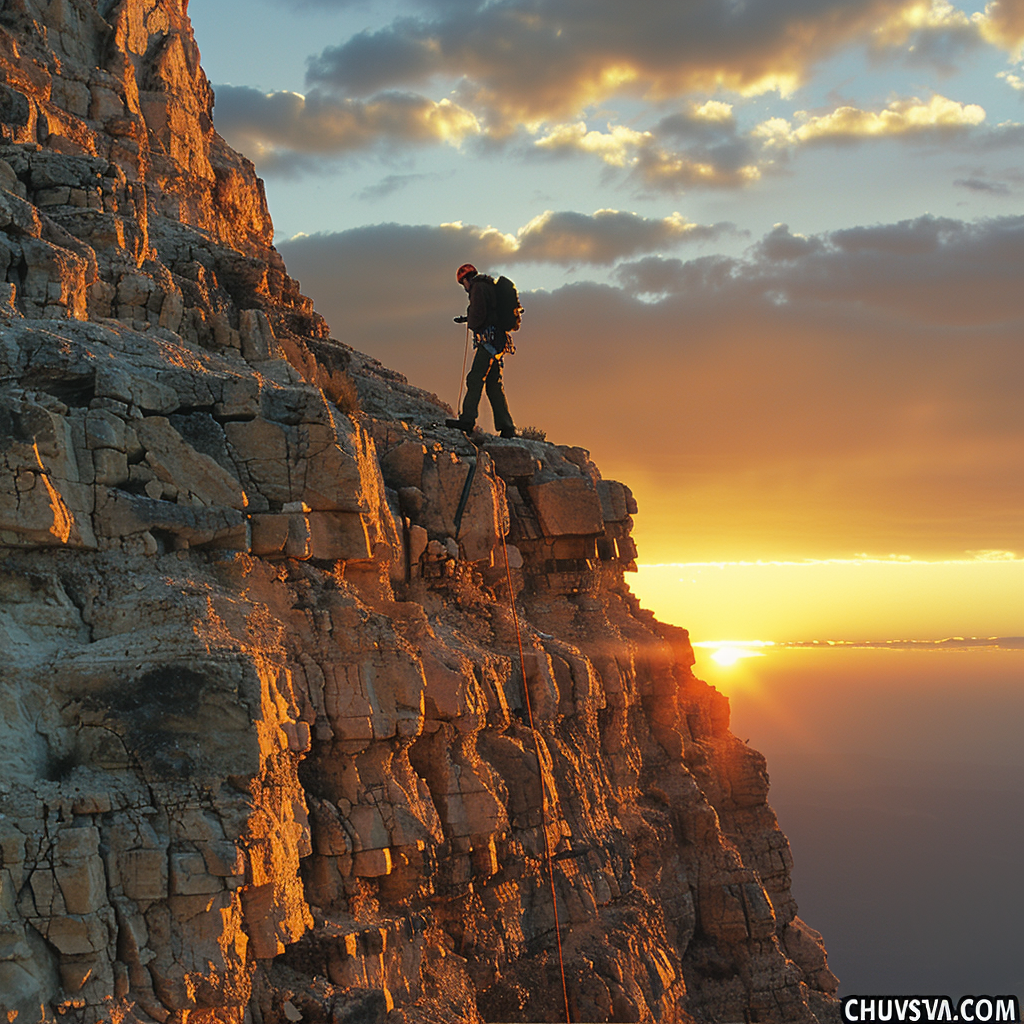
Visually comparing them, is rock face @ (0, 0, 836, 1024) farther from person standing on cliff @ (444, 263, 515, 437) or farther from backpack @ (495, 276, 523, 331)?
backpack @ (495, 276, 523, 331)

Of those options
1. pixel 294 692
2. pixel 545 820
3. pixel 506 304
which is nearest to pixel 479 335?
pixel 506 304

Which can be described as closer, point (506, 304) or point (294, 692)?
point (294, 692)

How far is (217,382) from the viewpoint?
1502 cm

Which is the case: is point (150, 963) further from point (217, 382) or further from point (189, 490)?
point (217, 382)

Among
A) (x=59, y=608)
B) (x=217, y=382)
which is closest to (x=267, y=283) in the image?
(x=217, y=382)

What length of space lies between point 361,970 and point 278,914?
1.74 meters

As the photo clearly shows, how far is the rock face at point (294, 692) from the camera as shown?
Answer: 1145 centimetres

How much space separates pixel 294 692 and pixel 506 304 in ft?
38.6

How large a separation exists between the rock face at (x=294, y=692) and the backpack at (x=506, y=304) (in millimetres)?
2663

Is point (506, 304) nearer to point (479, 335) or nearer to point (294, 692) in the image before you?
point (479, 335)

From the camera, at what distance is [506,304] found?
2319 cm

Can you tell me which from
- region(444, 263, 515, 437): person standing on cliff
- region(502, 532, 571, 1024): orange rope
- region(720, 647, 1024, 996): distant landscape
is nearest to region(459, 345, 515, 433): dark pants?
region(444, 263, 515, 437): person standing on cliff

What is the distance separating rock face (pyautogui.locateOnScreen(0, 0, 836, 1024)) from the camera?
1145 cm

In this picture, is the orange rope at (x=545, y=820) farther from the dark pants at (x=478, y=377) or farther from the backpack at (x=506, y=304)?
the backpack at (x=506, y=304)
